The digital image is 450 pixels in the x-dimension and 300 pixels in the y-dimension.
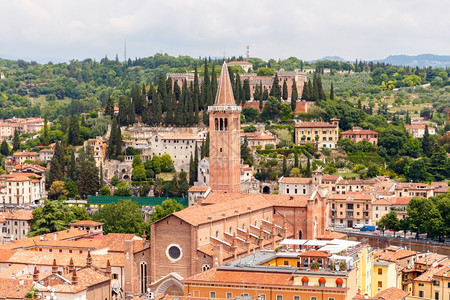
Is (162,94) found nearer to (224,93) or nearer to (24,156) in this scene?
(24,156)

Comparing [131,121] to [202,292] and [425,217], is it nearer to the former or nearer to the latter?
[425,217]

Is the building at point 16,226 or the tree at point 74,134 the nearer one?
the building at point 16,226

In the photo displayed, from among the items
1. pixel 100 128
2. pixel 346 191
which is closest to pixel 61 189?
pixel 100 128

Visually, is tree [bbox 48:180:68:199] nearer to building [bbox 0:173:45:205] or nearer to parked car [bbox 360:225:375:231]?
building [bbox 0:173:45:205]

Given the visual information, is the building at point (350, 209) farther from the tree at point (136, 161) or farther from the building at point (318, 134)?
the tree at point (136, 161)

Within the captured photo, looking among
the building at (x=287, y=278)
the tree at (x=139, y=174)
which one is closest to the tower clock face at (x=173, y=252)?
the building at (x=287, y=278)

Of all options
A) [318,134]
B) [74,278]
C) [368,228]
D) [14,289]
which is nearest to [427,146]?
[318,134]

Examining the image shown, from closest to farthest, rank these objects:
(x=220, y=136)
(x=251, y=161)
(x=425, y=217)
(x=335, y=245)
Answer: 1. (x=335, y=245)
2. (x=220, y=136)
3. (x=425, y=217)
4. (x=251, y=161)
